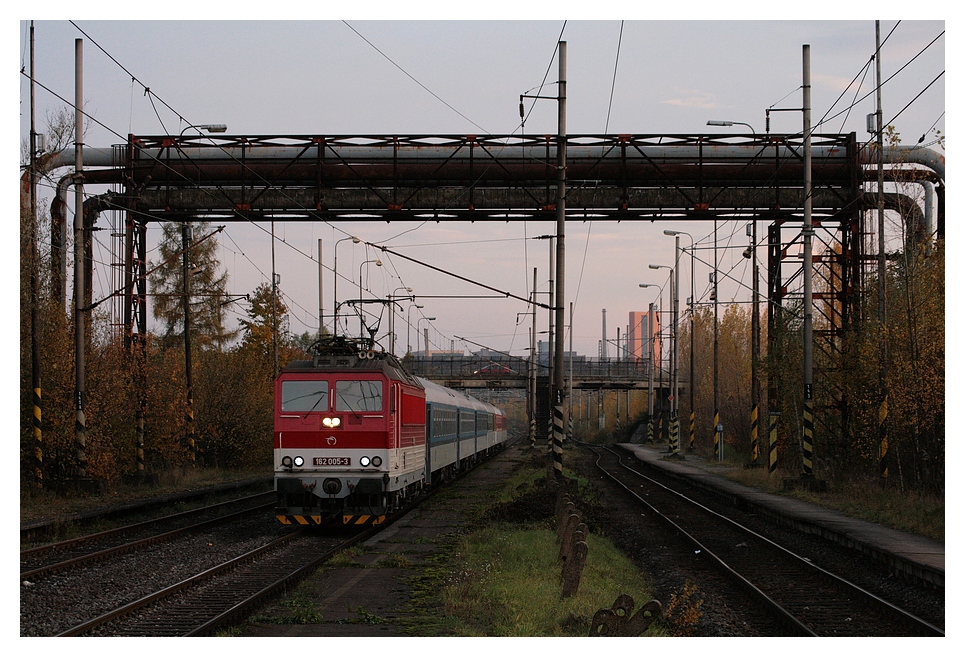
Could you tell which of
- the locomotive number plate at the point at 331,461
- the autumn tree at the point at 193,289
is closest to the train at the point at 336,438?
the locomotive number plate at the point at 331,461

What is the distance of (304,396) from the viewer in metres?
19.0

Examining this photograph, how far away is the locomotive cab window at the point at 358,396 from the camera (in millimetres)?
18906

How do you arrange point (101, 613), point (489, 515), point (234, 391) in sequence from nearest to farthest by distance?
point (101, 613) < point (489, 515) < point (234, 391)

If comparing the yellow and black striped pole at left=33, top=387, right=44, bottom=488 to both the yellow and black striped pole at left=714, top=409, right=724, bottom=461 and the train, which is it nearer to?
the train

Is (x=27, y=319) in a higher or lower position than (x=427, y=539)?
higher

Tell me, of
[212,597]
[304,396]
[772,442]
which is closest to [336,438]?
[304,396]

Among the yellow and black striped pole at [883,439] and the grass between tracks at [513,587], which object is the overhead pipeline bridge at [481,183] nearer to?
the yellow and black striped pole at [883,439]

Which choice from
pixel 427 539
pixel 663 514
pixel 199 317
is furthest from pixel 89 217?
pixel 199 317

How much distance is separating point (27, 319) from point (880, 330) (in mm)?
20997

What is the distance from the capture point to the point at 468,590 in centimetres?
1248

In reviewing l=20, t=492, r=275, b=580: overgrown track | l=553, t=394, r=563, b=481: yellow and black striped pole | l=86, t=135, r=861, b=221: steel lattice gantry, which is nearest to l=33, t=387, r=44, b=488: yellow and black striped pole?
l=20, t=492, r=275, b=580: overgrown track

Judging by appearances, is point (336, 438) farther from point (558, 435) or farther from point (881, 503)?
point (881, 503)

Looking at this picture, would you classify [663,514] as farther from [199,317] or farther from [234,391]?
[199,317]

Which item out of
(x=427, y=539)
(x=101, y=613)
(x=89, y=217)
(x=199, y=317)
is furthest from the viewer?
(x=199, y=317)
